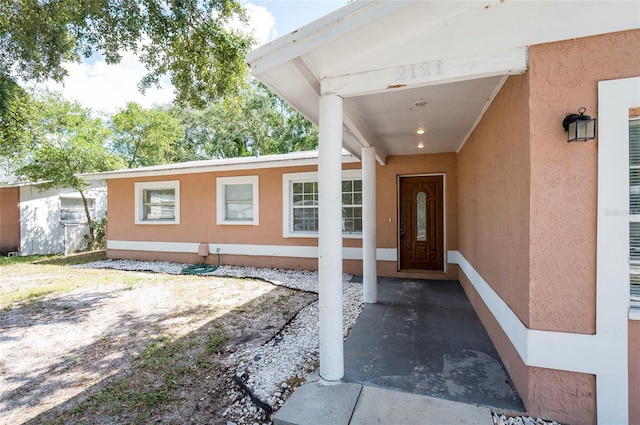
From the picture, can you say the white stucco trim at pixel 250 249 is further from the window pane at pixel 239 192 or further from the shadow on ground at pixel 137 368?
the shadow on ground at pixel 137 368

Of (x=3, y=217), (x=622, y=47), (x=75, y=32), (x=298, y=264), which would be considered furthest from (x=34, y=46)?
(x=3, y=217)

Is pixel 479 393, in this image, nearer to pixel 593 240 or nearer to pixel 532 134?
pixel 593 240

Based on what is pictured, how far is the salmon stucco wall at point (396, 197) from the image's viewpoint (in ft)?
21.5

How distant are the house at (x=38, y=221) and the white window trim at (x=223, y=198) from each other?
755 centimetres

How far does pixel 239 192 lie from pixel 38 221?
32.0 feet

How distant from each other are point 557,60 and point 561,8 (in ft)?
1.14

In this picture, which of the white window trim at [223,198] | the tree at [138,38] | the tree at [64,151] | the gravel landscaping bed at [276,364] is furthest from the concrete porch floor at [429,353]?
the tree at [64,151]

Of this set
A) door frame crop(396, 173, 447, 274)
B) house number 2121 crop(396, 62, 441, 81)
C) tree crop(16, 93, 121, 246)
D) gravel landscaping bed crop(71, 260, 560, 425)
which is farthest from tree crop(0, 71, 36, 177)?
door frame crop(396, 173, 447, 274)

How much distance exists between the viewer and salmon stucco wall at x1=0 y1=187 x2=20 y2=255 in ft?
38.7

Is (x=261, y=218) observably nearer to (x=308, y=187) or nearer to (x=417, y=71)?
(x=308, y=187)

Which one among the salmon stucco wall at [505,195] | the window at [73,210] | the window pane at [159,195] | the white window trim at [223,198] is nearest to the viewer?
the salmon stucco wall at [505,195]

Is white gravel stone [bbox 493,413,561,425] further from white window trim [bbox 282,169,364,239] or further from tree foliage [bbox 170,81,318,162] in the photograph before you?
tree foliage [bbox 170,81,318,162]

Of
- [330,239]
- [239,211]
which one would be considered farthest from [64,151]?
[330,239]

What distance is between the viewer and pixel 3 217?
1198cm
